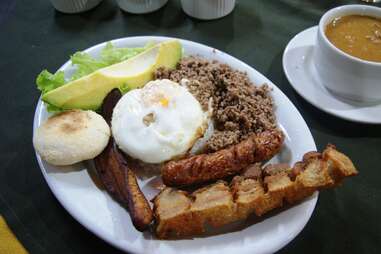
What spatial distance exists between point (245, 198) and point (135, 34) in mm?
1663

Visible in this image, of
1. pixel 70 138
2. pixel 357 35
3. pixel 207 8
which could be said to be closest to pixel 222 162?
pixel 70 138

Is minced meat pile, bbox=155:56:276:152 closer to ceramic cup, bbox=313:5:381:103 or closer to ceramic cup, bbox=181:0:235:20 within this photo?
ceramic cup, bbox=313:5:381:103

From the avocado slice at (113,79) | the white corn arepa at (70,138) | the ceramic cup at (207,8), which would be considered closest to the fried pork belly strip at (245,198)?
the white corn arepa at (70,138)

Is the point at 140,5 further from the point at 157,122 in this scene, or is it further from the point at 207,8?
the point at 157,122

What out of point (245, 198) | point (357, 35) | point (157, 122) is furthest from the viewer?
point (357, 35)

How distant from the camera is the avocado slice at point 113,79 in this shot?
180 cm

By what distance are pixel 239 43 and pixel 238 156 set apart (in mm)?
1210

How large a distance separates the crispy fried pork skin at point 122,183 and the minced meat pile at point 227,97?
0.42 meters

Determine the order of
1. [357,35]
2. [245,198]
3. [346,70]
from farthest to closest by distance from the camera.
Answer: [357,35], [346,70], [245,198]

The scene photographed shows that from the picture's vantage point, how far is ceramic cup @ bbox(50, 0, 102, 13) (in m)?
2.70

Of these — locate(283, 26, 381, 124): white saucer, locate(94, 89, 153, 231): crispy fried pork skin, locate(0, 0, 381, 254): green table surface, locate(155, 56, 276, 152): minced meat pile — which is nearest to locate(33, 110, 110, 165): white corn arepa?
locate(94, 89, 153, 231): crispy fried pork skin

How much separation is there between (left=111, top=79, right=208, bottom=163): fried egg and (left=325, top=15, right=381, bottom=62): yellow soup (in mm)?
810

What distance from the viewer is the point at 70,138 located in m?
1.62

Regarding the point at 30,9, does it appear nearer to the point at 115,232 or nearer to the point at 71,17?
the point at 71,17
